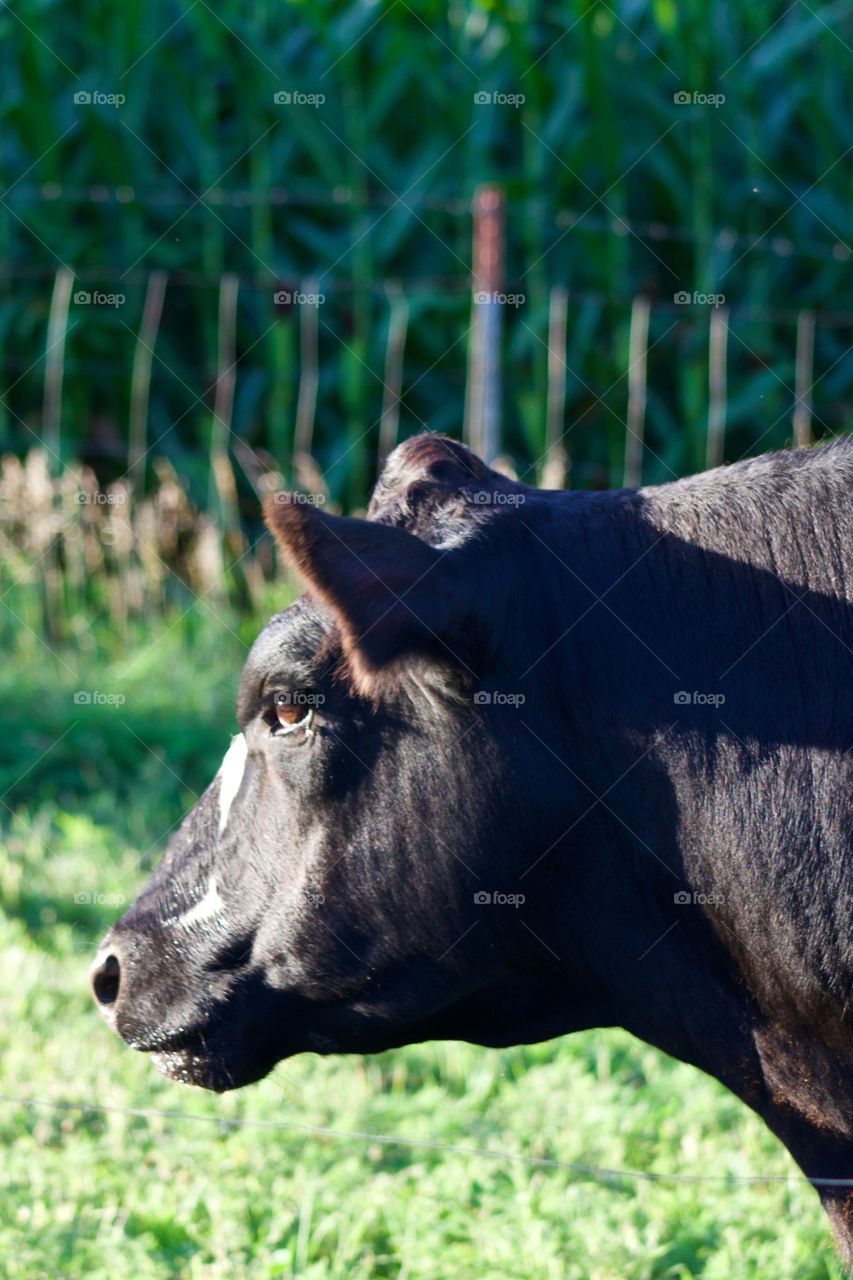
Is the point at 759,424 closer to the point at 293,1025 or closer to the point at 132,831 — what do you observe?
the point at 132,831

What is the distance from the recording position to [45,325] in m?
7.95

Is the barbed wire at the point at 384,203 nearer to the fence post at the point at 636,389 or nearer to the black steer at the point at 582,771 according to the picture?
the fence post at the point at 636,389

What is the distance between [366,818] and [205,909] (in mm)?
401

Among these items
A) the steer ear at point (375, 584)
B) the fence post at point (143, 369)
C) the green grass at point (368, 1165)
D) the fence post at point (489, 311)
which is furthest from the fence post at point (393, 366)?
the steer ear at point (375, 584)

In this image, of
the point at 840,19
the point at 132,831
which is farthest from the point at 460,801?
the point at 840,19

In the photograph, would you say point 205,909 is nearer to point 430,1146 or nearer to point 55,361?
point 430,1146

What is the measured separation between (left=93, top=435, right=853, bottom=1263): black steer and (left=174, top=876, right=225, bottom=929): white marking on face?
7 centimetres

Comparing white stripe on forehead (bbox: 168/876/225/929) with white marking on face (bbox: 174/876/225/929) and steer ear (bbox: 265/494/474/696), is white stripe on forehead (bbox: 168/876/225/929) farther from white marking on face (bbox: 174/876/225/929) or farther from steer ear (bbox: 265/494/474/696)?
steer ear (bbox: 265/494/474/696)

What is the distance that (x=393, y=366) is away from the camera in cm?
744

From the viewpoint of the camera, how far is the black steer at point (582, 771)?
88.7 inches

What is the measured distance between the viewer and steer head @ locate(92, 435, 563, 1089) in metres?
2.26

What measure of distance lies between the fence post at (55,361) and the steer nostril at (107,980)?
4.85 meters

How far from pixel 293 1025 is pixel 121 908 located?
2226mm

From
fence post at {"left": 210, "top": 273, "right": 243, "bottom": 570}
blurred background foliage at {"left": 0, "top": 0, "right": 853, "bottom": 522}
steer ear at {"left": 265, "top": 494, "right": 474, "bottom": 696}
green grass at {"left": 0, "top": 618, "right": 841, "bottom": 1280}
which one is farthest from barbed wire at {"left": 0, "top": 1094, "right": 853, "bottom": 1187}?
blurred background foliage at {"left": 0, "top": 0, "right": 853, "bottom": 522}
